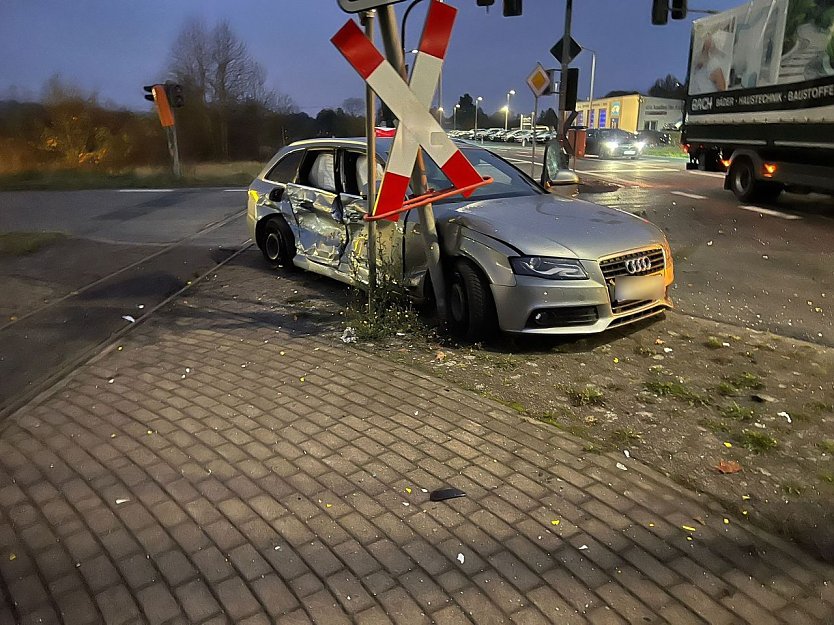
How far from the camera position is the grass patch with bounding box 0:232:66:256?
9852mm

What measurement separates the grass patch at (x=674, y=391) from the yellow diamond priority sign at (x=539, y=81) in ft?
44.4

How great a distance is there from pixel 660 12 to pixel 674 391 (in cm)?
1354

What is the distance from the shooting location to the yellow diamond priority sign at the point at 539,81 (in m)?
16.5

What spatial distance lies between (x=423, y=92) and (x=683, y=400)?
276 cm

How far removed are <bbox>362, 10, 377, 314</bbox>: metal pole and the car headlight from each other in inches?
55.2

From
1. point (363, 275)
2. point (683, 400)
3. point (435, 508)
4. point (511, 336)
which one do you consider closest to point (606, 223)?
point (511, 336)

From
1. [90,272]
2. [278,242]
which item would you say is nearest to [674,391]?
[278,242]

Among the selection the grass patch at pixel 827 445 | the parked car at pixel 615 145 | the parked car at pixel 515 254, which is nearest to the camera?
the grass patch at pixel 827 445

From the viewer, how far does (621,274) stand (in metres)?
4.87

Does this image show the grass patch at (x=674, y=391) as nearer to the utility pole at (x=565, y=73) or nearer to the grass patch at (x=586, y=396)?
the grass patch at (x=586, y=396)

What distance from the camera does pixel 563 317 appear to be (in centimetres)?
482

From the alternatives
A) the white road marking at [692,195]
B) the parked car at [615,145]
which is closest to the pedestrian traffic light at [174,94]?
the white road marking at [692,195]

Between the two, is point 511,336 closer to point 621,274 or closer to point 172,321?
point 621,274

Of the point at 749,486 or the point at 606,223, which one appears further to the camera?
the point at 606,223
